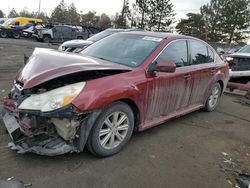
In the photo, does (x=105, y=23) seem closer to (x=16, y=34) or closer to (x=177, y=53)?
(x=16, y=34)

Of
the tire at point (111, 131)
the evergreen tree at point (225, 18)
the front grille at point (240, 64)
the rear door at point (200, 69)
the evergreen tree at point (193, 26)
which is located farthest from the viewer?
the evergreen tree at point (193, 26)

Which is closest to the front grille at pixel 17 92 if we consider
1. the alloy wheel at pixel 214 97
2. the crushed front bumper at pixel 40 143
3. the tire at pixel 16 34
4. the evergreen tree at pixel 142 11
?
the crushed front bumper at pixel 40 143

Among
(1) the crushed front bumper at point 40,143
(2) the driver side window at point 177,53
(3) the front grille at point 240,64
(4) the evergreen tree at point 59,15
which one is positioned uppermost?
(4) the evergreen tree at point 59,15

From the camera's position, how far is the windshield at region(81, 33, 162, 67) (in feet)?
14.2

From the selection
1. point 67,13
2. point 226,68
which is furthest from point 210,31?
point 226,68

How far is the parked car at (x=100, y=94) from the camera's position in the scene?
329cm

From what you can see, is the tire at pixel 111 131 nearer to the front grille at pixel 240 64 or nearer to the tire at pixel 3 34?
the front grille at pixel 240 64

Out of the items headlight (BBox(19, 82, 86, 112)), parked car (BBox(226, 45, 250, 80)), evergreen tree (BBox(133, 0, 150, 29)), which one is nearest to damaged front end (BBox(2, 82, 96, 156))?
headlight (BBox(19, 82, 86, 112))

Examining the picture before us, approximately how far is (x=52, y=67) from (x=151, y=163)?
1749mm

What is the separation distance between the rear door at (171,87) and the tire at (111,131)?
416mm

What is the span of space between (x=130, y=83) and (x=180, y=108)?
1.54 m

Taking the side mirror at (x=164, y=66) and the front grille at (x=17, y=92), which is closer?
the front grille at (x=17, y=92)

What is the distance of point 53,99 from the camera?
324 cm

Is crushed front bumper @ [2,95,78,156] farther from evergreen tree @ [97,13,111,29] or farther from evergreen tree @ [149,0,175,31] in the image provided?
evergreen tree @ [97,13,111,29]
